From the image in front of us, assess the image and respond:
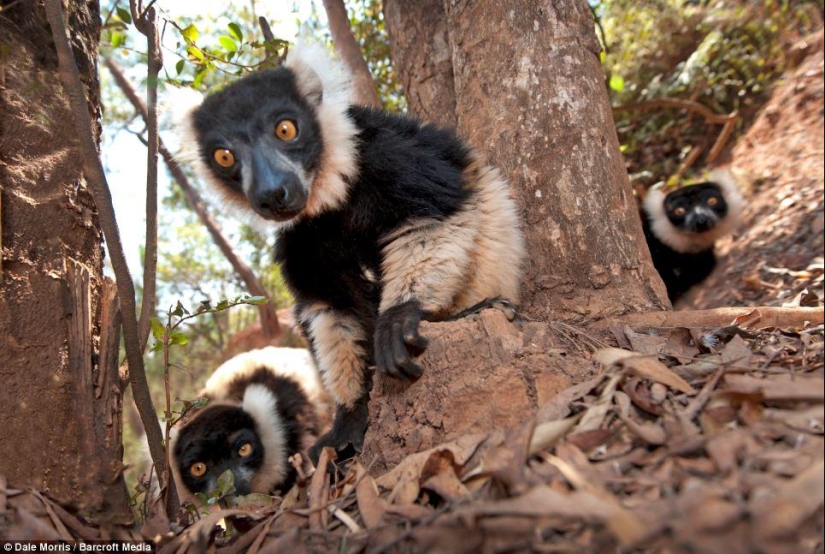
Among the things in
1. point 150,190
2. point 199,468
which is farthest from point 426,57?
point 199,468

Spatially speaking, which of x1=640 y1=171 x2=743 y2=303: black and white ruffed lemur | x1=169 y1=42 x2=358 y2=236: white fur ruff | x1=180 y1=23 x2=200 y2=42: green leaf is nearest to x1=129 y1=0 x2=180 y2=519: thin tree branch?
x1=180 y1=23 x2=200 y2=42: green leaf

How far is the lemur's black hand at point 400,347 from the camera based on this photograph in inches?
112

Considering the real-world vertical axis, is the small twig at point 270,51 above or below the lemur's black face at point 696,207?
above

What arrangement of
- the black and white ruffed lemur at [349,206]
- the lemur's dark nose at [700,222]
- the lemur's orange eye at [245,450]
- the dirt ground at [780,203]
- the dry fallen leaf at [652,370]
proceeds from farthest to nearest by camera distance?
the lemur's dark nose at [700,222] → the dirt ground at [780,203] → the lemur's orange eye at [245,450] → the black and white ruffed lemur at [349,206] → the dry fallen leaf at [652,370]

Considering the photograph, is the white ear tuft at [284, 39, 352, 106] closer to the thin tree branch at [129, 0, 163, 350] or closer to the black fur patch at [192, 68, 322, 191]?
the black fur patch at [192, 68, 322, 191]

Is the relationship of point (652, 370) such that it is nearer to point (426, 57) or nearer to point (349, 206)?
point (349, 206)

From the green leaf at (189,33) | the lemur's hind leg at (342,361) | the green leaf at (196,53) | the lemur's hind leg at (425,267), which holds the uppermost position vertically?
the green leaf at (189,33)

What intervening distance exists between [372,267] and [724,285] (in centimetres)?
564

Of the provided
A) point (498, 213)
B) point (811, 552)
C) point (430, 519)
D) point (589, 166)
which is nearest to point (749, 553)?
point (811, 552)

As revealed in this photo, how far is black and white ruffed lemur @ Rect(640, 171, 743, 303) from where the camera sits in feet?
26.1

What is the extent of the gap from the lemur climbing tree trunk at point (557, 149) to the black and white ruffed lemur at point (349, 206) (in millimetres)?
195

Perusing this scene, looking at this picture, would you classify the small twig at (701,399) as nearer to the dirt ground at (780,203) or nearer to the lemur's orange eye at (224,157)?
the lemur's orange eye at (224,157)

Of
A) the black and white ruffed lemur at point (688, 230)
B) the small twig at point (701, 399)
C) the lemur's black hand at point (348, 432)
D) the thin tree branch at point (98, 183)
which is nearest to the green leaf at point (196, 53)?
the thin tree branch at point (98, 183)

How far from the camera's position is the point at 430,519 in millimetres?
1837
